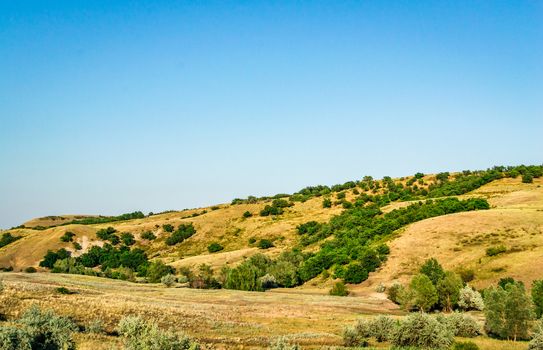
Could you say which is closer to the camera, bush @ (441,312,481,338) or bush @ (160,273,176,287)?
bush @ (441,312,481,338)

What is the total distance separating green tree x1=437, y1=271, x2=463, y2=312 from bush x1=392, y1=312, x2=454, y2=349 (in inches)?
1075

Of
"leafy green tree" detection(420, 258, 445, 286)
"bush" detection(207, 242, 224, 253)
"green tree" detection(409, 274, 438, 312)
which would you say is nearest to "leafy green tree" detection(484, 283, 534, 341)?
"green tree" detection(409, 274, 438, 312)

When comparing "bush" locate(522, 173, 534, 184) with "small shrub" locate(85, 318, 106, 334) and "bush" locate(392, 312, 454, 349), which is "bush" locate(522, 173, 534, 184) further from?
"small shrub" locate(85, 318, 106, 334)

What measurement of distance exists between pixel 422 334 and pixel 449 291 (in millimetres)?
29535

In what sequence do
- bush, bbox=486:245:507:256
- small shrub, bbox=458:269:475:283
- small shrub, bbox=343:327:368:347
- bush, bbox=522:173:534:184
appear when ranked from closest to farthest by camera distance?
small shrub, bbox=343:327:368:347, small shrub, bbox=458:269:475:283, bush, bbox=486:245:507:256, bush, bbox=522:173:534:184

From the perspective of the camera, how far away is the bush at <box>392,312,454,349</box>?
32916 millimetres

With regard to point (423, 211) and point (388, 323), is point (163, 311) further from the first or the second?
point (423, 211)

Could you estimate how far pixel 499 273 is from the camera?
6912 cm

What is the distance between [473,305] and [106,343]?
46.4m

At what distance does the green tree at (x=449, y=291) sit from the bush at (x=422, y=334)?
2730 cm

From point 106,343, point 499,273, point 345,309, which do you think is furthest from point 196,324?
point 499,273

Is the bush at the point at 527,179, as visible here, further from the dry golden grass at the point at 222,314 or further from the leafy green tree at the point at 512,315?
the leafy green tree at the point at 512,315

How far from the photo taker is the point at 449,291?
198 feet

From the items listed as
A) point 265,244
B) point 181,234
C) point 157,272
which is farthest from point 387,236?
point 181,234
